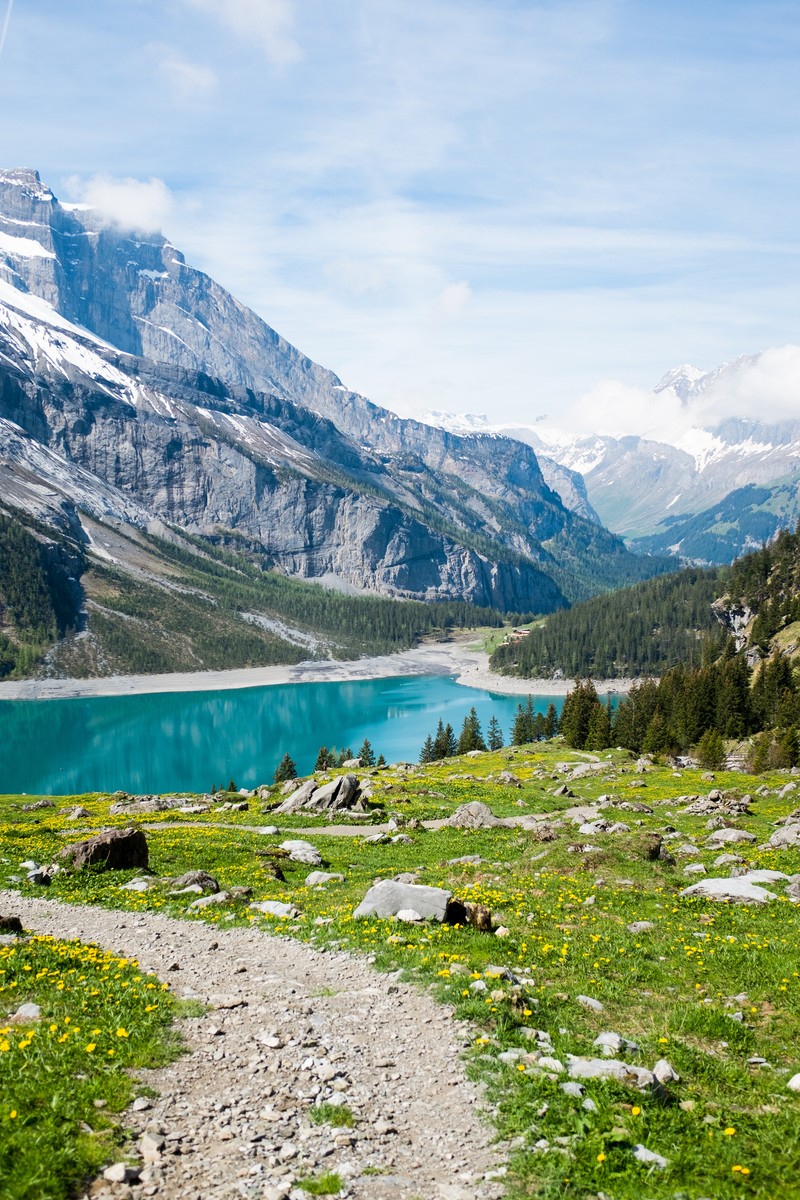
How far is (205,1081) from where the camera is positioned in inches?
404

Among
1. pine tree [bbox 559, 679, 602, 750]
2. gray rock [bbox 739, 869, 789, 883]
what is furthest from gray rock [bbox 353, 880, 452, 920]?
pine tree [bbox 559, 679, 602, 750]

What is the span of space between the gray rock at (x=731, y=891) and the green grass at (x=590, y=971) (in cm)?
62

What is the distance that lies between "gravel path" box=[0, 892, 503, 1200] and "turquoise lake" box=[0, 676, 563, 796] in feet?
347

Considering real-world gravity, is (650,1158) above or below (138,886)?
above

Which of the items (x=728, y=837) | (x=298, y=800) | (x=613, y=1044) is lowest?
(x=298, y=800)

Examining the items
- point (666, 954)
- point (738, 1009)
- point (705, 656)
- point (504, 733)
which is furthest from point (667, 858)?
point (504, 733)

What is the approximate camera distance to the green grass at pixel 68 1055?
7922 millimetres

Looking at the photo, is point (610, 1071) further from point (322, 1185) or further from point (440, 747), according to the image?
point (440, 747)

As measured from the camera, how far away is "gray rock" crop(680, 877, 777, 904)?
20.1 metres

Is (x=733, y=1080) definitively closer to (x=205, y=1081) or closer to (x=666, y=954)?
(x=666, y=954)

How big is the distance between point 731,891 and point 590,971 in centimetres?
830

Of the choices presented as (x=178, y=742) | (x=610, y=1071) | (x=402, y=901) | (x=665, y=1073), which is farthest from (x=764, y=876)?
(x=178, y=742)

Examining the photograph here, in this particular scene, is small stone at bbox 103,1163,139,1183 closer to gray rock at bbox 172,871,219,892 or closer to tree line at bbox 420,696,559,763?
gray rock at bbox 172,871,219,892

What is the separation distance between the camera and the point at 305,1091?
10.1 meters
